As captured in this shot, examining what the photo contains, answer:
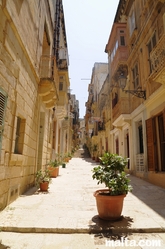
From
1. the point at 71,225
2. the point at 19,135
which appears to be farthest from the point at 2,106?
the point at 71,225

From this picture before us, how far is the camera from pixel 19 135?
5.39 meters

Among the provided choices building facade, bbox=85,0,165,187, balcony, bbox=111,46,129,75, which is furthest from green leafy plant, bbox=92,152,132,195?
balcony, bbox=111,46,129,75

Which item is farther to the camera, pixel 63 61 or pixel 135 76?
pixel 63 61

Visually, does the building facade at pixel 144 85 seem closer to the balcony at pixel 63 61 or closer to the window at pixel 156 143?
the window at pixel 156 143

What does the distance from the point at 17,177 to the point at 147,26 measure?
30.3ft

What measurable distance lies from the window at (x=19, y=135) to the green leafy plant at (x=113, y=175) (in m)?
2.75

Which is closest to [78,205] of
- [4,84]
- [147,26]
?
[4,84]

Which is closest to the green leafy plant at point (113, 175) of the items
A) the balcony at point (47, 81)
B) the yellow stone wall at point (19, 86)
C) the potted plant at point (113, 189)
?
the potted plant at point (113, 189)

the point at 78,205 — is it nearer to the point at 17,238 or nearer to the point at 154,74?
the point at 17,238

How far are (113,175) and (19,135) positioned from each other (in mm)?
3310

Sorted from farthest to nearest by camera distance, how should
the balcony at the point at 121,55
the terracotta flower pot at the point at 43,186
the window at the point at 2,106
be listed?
1. the balcony at the point at 121,55
2. the terracotta flower pot at the point at 43,186
3. the window at the point at 2,106

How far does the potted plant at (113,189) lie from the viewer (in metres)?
3.46

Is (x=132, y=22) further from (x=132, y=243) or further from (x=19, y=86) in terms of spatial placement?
Answer: (x=132, y=243)

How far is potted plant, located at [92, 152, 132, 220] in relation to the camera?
11.4 ft
